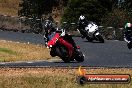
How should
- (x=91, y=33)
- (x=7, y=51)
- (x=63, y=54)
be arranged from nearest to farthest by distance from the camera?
(x=63, y=54) → (x=7, y=51) → (x=91, y=33)

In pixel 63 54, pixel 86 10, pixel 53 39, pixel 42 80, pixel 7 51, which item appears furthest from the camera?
pixel 86 10

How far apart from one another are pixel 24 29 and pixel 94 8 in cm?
1028

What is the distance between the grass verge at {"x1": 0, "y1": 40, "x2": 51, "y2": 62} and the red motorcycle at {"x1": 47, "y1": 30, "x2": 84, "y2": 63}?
277cm

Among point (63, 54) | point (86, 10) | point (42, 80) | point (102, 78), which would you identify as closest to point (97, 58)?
point (63, 54)

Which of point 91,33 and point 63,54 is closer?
point 63,54

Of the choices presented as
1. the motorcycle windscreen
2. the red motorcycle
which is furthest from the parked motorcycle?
the motorcycle windscreen

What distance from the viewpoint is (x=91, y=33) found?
3481cm

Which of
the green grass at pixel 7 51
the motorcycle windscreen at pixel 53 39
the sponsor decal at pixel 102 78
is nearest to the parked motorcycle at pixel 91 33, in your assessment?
the green grass at pixel 7 51

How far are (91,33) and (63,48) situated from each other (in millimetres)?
12864

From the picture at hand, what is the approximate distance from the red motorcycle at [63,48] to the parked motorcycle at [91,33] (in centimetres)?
1228

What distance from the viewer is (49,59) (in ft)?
81.1

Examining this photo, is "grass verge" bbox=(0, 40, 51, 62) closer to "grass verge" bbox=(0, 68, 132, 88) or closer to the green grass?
the green grass

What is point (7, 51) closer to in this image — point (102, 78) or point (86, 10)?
point (102, 78)

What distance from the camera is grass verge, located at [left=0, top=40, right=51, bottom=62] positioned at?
24791 millimetres
